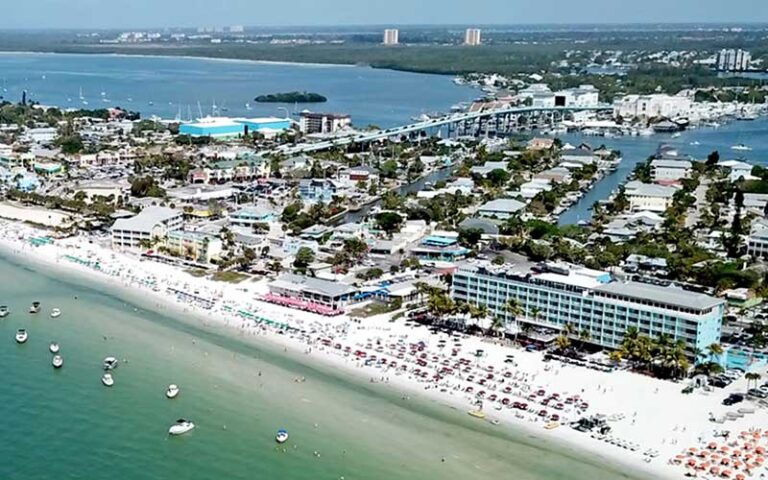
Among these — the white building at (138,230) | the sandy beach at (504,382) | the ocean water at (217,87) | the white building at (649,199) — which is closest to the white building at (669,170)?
the white building at (649,199)

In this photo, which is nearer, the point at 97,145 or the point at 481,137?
the point at 97,145

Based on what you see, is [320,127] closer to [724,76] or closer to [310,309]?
[310,309]

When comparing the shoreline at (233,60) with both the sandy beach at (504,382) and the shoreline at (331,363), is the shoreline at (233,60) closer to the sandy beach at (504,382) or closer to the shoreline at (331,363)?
the shoreline at (331,363)

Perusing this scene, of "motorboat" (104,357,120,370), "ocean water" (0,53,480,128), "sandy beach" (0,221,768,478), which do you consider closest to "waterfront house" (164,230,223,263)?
"sandy beach" (0,221,768,478)

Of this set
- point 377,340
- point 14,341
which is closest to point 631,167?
point 377,340

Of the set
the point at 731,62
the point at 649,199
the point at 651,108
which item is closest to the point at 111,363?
the point at 649,199
